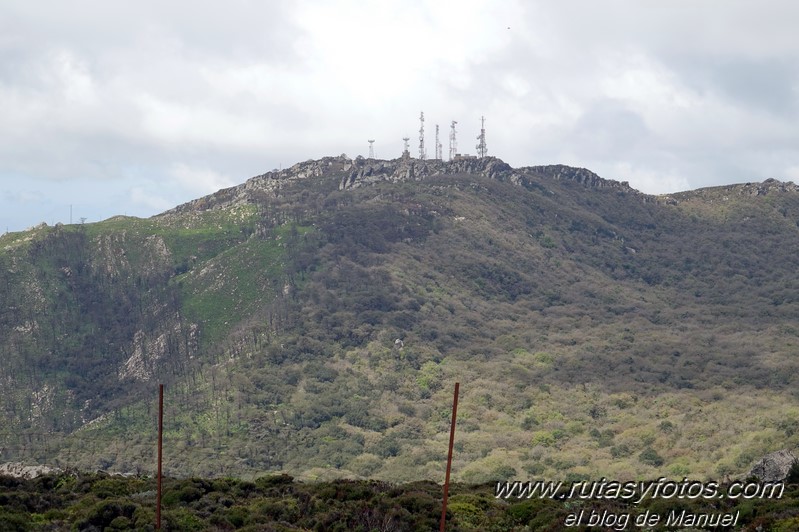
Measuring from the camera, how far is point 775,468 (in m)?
49.6

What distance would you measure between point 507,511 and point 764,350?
11706cm

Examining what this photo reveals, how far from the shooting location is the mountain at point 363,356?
363ft

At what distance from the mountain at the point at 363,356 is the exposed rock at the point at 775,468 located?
1485 inches

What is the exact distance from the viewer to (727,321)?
174500 mm

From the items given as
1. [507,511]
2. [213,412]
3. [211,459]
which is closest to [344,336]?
[213,412]

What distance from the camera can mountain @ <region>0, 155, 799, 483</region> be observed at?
363 ft

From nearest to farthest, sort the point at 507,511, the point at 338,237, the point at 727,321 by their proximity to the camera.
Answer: the point at 507,511 → the point at 727,321 → the point at 338,237

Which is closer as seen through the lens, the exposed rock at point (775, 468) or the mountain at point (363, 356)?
the exposed rock at point (775, 468)

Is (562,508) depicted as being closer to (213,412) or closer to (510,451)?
(510,451)

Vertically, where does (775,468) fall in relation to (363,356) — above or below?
below

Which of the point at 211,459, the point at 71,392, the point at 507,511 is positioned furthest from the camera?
the point at 71,392

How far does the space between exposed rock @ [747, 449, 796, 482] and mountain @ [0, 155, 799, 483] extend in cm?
3772

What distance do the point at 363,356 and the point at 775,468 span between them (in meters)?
104

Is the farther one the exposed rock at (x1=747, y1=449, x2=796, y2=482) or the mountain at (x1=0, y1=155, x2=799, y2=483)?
the mountain at (x1=0, y1=155, x2=799, y2=483)
